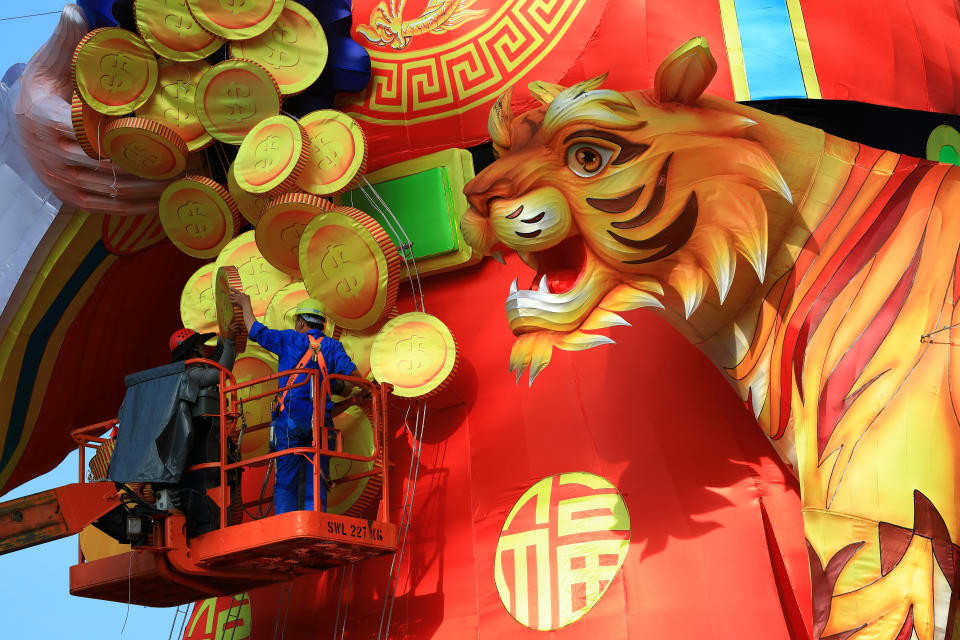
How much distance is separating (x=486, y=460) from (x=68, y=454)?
5325 mm

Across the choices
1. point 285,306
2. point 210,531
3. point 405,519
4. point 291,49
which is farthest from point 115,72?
point 405,519

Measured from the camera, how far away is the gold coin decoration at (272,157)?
28.5 ft

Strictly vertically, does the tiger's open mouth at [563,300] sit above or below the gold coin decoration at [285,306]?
below

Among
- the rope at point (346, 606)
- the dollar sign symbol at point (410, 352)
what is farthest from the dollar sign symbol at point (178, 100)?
the rope at point (346, 606)

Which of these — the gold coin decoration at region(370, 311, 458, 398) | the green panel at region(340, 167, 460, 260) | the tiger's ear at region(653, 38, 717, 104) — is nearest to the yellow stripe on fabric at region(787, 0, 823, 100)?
the tiger's ear at region(653, 38, 717, 104)

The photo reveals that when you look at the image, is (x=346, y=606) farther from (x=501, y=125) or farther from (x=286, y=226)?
(x=501, y=125)

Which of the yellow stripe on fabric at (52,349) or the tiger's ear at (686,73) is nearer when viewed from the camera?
the tiger's ear at (686,73)

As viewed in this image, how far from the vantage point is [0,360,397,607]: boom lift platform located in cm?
720

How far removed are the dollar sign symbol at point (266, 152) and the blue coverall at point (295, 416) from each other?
4.75 feet

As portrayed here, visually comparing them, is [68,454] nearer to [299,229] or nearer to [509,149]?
[299,229]

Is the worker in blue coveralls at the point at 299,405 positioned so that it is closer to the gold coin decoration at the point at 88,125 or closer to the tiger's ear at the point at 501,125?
the tiger's ear at the point at 501,125

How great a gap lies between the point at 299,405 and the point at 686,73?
339 centimetres

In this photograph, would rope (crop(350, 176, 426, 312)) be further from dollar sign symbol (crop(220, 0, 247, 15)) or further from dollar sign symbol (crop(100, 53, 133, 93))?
dollar sign symbol (crop(100, 53, 133, 93))

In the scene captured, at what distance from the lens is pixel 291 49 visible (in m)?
9.30
